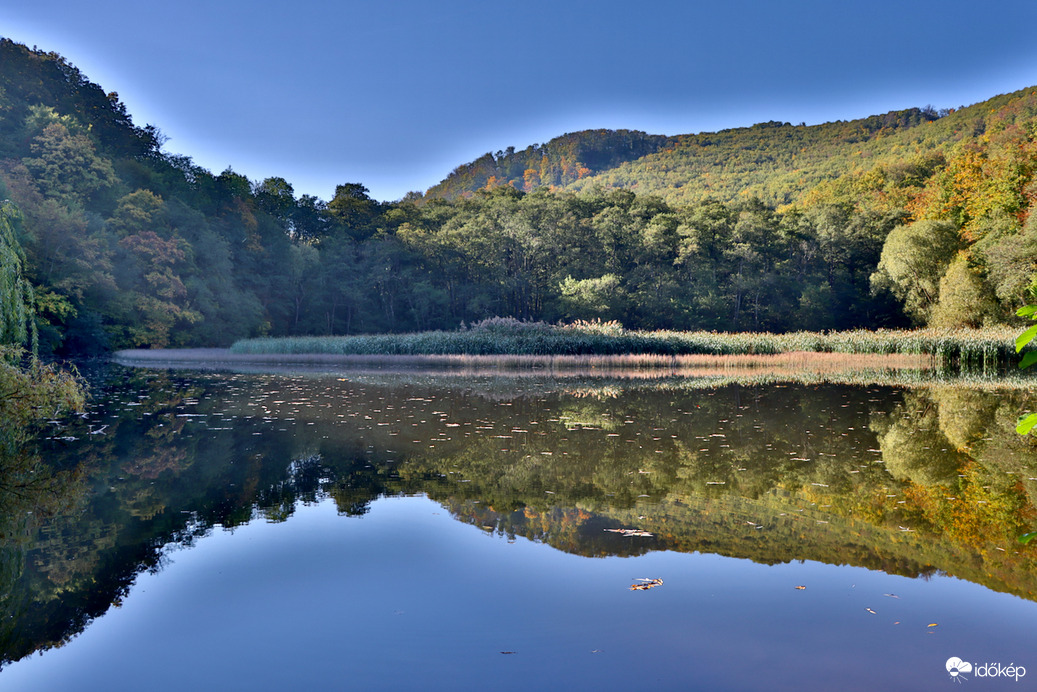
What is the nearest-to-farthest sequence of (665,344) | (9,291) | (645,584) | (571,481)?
1. (645,584)
2. (571,481)
3. (9,291)
4. (665,344)

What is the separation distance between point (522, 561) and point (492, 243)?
135 feet

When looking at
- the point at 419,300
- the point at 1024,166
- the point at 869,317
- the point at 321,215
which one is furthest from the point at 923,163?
the point at 321,215

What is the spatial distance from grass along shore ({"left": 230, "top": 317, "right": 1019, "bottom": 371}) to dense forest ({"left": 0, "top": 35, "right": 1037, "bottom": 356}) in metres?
6.97

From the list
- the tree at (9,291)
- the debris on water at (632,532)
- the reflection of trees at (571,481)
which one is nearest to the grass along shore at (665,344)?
the reflection of trees at (571,481)

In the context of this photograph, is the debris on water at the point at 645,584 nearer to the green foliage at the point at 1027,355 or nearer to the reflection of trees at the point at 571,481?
the reflection of trees at the point at 571,481

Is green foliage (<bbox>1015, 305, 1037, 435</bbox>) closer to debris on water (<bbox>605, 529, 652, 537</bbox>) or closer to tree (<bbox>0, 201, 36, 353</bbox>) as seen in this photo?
debris on water (<bbox>605, 529, 652, 537</bbox>)

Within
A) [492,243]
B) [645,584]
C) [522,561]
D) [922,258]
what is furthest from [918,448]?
[492,243]

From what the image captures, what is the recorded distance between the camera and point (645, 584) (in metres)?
3.51

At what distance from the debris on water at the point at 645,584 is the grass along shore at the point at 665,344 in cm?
1855

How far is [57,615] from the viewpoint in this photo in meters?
3.18

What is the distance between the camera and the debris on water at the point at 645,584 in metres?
3.46

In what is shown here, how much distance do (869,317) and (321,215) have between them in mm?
38279

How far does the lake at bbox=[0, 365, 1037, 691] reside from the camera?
271 centimetres

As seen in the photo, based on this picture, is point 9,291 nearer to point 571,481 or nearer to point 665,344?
point 571,481
